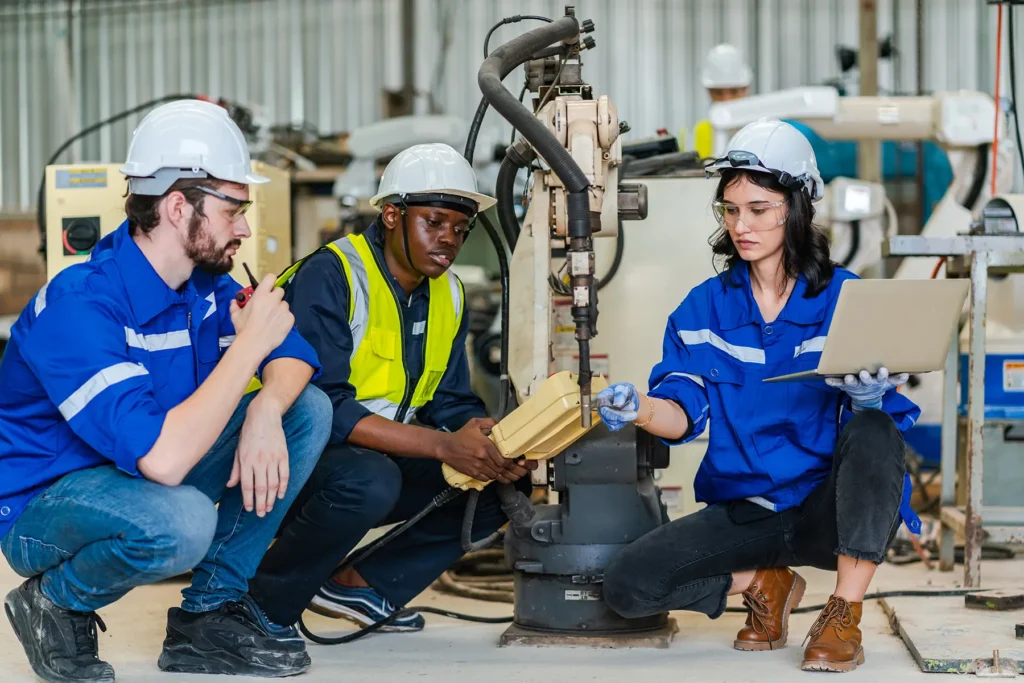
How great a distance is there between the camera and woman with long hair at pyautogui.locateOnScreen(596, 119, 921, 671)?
2291mm

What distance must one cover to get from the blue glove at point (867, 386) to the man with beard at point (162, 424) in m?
0.94

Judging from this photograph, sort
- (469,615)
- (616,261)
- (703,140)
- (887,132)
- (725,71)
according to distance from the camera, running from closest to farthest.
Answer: (469,615) → (616,261) → (887,132) → (703,140) → (725,71)

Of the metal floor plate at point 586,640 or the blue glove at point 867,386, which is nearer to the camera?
the blue glove at point 867,386

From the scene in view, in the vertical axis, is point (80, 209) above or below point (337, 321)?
above

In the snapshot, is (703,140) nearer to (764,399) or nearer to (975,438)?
(975,438)

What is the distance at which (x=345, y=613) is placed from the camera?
8.47ft

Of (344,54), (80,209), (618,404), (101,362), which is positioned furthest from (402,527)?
(344,54)

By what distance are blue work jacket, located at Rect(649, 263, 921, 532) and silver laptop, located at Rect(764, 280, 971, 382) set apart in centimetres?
17

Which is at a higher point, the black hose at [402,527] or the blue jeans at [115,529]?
the blue jeans at [115,529]

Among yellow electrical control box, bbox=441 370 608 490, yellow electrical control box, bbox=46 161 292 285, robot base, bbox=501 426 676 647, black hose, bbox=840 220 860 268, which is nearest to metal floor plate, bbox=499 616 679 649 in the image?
robot base, bbox=501 426 676 647

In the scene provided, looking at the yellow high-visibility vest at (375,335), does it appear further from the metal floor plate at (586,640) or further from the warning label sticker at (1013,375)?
the warning label sticker at (1013,375)

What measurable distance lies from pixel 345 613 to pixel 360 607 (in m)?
0.04

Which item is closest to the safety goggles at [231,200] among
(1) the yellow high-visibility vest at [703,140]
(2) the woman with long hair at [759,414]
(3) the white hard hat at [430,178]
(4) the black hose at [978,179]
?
(3) the white hard hat at [430,178]

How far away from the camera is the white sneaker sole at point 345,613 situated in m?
2.56
